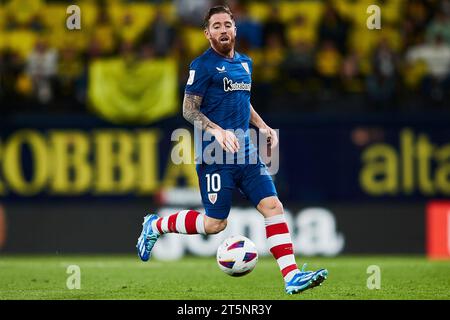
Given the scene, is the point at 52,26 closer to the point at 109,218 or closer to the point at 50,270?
the point at 109,218

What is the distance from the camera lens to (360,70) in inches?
598

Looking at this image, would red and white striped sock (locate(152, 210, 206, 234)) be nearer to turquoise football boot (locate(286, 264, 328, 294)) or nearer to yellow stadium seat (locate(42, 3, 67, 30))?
turquoise football boot (locate(286, 264, 328, 294))

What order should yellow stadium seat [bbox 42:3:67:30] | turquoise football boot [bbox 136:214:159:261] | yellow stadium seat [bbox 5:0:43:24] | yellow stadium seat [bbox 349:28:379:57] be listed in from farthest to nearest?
yellow stadium seat [bbox 5:0:43:24]
yellow stadium seat [bbox 42:3:67:30]
yellow stadium seat [bbox 349:28:379:57]
turquoise football boot [bbox 136:214:159:261]

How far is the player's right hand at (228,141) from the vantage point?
26.0 feet

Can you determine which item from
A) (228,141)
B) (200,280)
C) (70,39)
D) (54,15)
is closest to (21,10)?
(54,15)

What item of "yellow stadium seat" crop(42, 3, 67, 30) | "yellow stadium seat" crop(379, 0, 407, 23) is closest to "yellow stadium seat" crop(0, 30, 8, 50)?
"yellow stadium seat" crop(42, 3, 67, 30)

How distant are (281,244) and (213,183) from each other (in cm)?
76

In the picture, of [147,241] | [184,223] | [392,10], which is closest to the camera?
[184,223]

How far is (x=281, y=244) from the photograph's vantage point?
8266mm

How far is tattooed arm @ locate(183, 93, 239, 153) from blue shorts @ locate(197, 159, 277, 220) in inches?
15.0

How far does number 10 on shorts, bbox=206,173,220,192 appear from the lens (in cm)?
839

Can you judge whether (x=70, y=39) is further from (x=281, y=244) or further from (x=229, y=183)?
(x=281, y=244)

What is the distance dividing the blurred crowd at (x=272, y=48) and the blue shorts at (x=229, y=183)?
20.6 ft

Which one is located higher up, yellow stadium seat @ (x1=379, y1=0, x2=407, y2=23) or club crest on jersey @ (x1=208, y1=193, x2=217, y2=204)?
yellow stadium seat @ (x1=379, y1=0, x2=407, y2=23)
